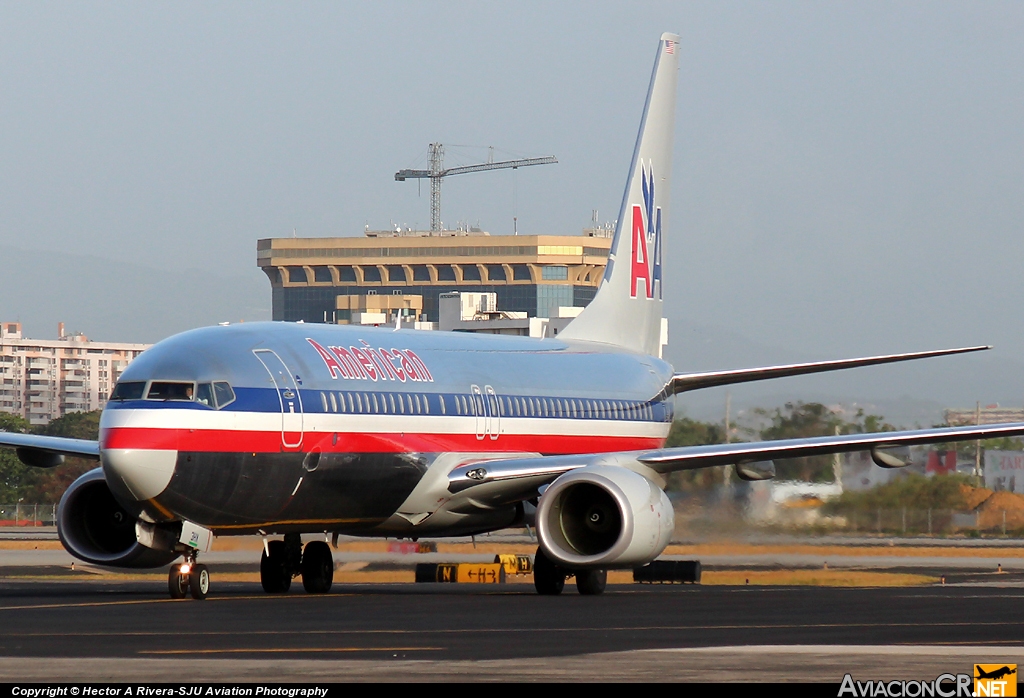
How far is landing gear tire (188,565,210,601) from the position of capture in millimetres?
22875

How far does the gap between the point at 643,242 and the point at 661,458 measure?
1024cm

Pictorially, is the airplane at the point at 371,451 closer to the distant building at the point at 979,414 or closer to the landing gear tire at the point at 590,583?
the landing gear tire at the point at 590,583

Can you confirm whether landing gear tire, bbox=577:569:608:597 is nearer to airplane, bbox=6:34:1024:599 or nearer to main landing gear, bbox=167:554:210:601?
airplane, bbox=6:34:1024:599

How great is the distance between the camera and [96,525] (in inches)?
1019

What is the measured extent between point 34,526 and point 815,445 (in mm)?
53678

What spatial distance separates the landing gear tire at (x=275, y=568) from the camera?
26.0 meters

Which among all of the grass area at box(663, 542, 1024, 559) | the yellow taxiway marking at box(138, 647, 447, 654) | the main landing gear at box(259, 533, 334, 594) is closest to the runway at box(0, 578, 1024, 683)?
the yellow taxiway marking at box(138, 647, 447, 654)

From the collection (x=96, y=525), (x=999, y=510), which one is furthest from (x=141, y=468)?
(x=999, y=510)

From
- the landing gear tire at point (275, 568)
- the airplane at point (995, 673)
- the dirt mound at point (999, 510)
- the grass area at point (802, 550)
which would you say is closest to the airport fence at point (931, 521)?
the dirt mound at point (999, 510)

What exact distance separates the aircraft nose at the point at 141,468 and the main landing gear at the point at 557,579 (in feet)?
22.9

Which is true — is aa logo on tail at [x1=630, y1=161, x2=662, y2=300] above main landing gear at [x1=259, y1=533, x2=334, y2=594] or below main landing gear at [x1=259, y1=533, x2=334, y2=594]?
above

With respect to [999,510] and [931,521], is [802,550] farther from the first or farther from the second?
[999,510]

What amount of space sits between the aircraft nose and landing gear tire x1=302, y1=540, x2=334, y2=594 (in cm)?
548

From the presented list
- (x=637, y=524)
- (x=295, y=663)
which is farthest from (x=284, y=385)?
(x=295, y=663)
